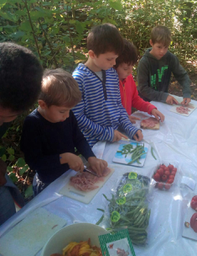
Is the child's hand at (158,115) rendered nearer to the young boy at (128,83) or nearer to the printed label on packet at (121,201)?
the young boy at (128,83)

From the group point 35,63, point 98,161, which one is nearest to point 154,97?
point 98,161

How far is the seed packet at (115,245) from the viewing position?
2.33 ft

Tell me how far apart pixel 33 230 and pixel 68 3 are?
2153 mm

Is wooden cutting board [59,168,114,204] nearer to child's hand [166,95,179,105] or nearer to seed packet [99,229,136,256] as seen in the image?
seed packet [99,229,136,256]

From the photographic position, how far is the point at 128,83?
2055 mm

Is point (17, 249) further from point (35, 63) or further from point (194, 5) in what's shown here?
point (194, 5)

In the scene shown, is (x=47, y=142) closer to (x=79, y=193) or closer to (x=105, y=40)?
(x=79, y=193)

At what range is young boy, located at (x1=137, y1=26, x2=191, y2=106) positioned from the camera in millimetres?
2355

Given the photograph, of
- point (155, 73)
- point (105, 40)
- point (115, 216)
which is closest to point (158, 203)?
point (115, 216)

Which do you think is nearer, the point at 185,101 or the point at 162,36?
the point at 185,101

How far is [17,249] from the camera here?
87 centimetres

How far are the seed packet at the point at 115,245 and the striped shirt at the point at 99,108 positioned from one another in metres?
0.90

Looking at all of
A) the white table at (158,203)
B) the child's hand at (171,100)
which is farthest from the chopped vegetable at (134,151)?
the child's hand at (171,100)

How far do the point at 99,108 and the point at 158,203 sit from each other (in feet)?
2.98
